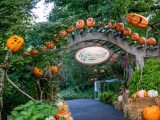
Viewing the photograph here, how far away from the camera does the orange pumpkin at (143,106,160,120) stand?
6387 millimetres

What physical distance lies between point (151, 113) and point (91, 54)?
1836mm

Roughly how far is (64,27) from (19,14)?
1059mm

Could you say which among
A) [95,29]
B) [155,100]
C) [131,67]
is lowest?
[155,100]

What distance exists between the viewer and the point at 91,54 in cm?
753

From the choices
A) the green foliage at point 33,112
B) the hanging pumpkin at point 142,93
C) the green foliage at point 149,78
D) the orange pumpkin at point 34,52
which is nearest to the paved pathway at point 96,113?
the green foliage at point 149,78

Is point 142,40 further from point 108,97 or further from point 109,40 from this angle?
point 108,97

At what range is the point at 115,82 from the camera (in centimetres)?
1457

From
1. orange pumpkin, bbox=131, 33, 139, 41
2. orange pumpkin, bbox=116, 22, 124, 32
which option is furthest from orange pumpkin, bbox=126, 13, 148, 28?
orange pumpkin, bbox=131, 33, 139, 41

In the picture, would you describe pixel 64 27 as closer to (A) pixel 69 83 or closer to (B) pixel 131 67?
(B) pixel 131 67

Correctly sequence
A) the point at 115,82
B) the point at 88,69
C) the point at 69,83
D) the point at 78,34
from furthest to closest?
the point at 69,83, the point at 88,69, the point at 115,82, the point at 78,34

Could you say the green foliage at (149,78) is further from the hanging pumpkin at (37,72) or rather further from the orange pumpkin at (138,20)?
the hanging pumpkin at (37,72)

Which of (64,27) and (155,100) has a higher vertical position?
(64,27)

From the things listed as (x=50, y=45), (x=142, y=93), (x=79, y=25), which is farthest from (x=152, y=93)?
(x=50, y=45)

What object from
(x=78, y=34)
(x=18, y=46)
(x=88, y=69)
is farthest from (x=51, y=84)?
(x=88, y=69)
